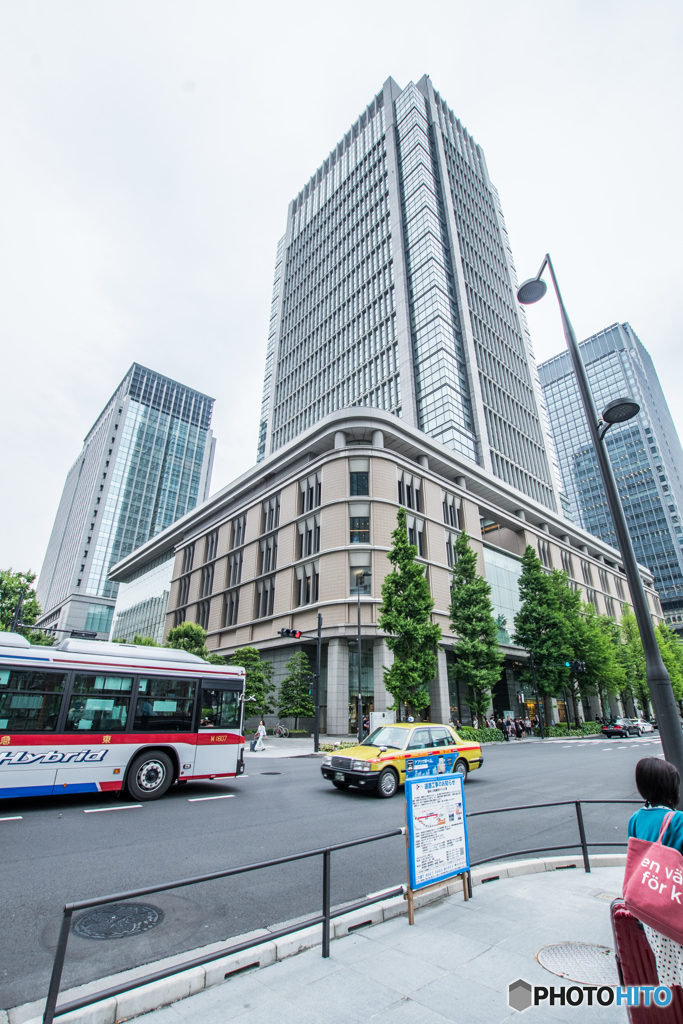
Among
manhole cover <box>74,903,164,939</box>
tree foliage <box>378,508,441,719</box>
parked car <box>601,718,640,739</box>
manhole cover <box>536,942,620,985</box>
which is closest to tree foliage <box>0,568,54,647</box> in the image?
tree foliage <box>378,508,441,719</box>

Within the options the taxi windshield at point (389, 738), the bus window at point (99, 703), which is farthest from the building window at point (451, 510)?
the bus window at point (99, 703)

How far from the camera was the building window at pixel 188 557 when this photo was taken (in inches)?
2156

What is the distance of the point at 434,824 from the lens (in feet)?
17.0

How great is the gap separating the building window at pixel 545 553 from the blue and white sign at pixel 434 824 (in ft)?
162

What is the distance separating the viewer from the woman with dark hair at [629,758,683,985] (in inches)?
91.3

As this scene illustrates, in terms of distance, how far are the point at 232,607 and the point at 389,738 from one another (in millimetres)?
34358

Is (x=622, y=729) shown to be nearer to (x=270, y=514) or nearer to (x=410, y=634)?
(x=410, y=634)

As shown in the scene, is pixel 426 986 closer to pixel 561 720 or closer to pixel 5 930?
pixel 5 930

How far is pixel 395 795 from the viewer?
12117mm

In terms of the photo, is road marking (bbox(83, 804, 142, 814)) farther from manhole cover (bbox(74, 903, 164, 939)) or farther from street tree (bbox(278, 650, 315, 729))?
street tree (bbox(278, 650, 315, 729))

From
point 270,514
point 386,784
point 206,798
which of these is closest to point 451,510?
point 270,514

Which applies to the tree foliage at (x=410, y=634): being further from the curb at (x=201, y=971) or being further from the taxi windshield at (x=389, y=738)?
the curb at (x=201, y=971)

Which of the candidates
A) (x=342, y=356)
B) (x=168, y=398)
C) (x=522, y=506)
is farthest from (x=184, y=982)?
(x=168, y=398)

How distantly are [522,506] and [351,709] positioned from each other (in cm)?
3053
